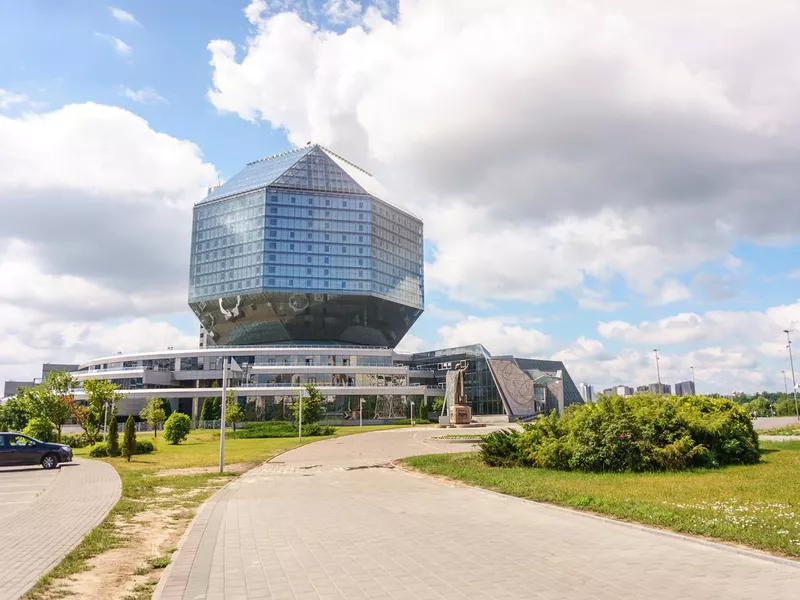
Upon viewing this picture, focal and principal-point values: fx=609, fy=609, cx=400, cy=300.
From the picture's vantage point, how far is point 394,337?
12694cm

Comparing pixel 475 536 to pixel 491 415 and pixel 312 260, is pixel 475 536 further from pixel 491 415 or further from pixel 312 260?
pixel 312 260

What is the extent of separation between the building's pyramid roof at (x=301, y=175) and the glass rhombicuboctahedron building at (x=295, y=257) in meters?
0.19

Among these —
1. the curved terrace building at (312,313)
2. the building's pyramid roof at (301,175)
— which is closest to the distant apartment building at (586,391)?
the curved terrace building at (312,313)

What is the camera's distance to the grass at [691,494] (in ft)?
36.7

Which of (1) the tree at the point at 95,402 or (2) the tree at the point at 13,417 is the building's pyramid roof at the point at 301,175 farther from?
(1) the tree at the point at 95,402

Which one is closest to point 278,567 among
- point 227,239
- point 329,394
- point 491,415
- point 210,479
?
point 210,479

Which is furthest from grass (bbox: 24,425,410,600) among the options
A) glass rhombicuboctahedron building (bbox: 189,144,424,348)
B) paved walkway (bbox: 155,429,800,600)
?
glass rhombicuboctahedron building (bbox: 189,144,424,348)

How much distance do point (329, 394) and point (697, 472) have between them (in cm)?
7253

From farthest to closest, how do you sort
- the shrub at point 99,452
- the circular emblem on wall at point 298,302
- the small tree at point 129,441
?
the circular emblem on wall at point 298,302
the shrub at point 99,452
the small tree at point 129,441

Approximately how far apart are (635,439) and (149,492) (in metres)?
16.3

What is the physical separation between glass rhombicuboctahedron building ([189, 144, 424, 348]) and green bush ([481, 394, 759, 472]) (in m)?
85.7

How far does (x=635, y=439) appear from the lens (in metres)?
21.3

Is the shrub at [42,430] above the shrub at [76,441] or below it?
above

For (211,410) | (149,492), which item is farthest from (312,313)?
(149,492)
